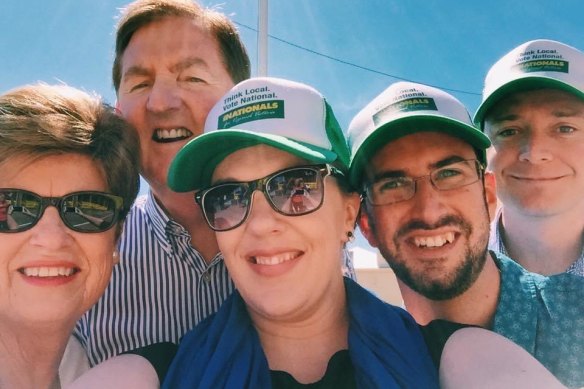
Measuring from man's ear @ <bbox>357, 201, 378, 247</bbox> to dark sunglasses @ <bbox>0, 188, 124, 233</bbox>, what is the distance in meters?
1.05

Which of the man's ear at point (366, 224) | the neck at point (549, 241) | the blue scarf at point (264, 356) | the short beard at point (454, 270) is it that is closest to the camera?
the blue scarf at point (264, 356)

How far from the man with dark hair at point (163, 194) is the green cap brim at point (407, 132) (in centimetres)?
84

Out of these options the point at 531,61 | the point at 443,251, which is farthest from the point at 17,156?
the point at 531,61

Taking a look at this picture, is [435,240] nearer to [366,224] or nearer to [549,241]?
[366,224]

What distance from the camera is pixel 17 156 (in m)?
1.89

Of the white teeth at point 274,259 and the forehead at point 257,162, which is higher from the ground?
the forehead at point 257,162

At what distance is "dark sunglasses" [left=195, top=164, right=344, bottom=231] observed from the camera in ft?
5.70

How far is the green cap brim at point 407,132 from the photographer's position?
6.64 feet

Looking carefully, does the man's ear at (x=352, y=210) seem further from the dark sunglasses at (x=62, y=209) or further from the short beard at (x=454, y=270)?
the dark sunglasses at (x=62, y=209)

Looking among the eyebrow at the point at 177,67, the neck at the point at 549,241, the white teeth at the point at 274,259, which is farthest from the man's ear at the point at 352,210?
the neck at the point at 549,241

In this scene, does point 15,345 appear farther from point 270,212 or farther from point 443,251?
point 443,251

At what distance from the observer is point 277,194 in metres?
1.74

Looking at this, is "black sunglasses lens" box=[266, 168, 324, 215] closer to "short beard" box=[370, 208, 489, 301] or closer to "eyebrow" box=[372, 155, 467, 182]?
"eyebrow" box=[372, 155, 467, 182]

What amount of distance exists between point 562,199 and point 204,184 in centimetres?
202
